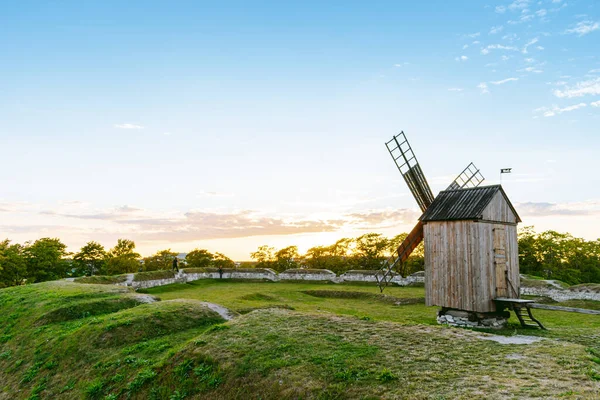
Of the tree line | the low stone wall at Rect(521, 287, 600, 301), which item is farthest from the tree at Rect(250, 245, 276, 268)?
the low stone wall at Rect(521, 287, 600, 301)

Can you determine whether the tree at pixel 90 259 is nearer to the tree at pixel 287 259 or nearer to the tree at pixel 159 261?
the tree at pixel 159 261

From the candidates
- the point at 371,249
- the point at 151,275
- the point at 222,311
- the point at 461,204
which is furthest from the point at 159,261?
the point at 461,204

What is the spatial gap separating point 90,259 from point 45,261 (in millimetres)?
5815

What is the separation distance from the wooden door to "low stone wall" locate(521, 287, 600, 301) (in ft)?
42.4

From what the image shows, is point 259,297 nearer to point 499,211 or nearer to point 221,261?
point 499,211

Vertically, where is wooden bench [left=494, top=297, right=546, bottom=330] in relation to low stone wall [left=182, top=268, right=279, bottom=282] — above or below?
above

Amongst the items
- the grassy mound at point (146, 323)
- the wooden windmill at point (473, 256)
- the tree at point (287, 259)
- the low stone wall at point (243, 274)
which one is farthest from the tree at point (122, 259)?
the wooden windmill at point (473, 256)

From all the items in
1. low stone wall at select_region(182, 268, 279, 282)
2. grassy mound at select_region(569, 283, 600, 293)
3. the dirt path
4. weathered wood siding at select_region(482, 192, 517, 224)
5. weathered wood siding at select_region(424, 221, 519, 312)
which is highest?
weathered wood siding at select_region(482, 192, 517, 224)

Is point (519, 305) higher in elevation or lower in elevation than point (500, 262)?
lower

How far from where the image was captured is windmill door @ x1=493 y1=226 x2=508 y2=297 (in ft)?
58.9

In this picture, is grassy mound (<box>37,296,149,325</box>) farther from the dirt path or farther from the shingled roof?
the shingled roof

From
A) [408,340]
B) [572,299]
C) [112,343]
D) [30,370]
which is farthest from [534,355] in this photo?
[572,299]

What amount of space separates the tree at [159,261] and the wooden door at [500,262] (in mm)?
50219

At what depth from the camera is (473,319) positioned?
681 inches
